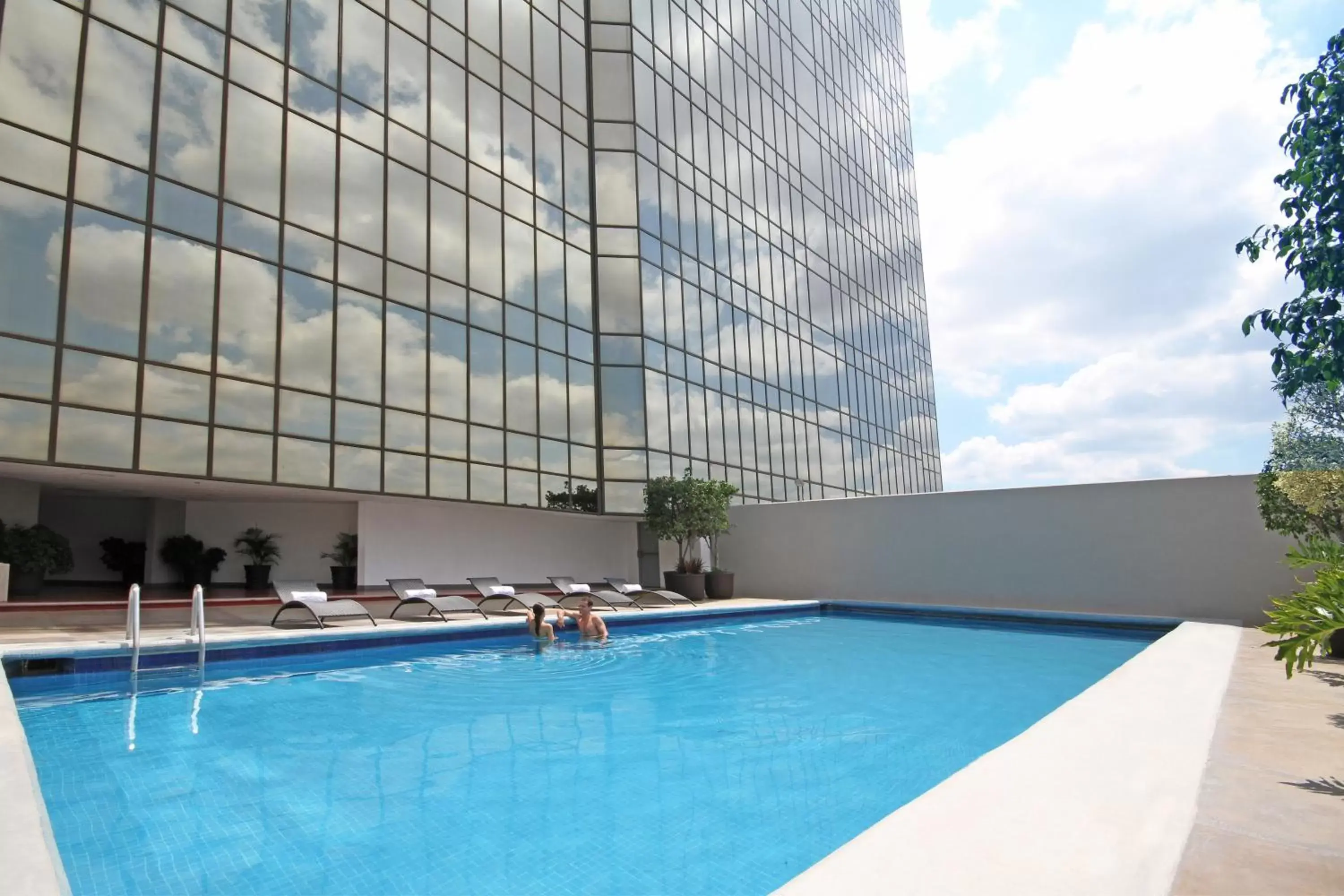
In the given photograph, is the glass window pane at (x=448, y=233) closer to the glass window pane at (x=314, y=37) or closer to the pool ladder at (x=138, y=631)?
the glass window pane at (x=314, y=37)

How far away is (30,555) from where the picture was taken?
44.8 feet

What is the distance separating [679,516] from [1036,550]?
8.52m

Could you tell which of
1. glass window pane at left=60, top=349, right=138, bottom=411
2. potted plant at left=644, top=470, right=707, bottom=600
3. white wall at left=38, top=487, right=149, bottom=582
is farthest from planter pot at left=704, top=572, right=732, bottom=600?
white wall at left=38, top=487, right=149, bottom=582

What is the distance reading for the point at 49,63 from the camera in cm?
1179

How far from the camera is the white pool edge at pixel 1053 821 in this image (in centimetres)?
255

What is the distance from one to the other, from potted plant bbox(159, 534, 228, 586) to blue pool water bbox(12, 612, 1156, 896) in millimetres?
11093

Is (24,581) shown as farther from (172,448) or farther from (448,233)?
(448,233)

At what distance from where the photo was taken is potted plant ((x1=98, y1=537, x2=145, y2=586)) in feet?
66.7

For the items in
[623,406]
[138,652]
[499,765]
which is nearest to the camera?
[499,765]

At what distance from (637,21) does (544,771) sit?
2433cm

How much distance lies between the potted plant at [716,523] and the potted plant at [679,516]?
15 centimetres

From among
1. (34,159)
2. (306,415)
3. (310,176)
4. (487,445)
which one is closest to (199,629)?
(306,415)

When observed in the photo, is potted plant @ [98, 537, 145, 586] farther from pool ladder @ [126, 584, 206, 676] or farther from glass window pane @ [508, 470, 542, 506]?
pool ladder @ [126, 584, 206, 676]

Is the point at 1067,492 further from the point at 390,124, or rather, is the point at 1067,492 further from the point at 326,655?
the point at 390,124
